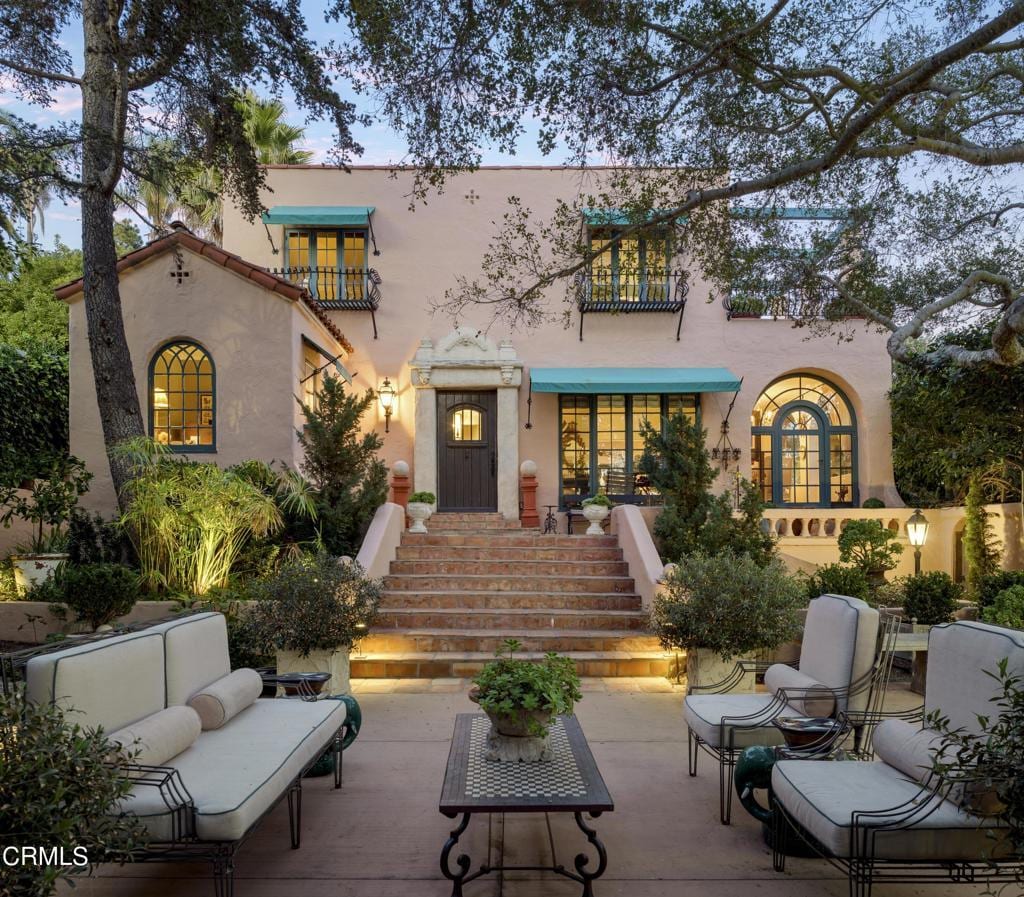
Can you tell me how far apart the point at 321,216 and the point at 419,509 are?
599 centimetres

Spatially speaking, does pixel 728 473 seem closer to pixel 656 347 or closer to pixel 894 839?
pixel 656 347

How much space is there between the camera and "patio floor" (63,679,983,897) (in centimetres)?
343

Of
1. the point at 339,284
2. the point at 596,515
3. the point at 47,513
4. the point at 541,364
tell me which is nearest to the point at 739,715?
the point at 596,515

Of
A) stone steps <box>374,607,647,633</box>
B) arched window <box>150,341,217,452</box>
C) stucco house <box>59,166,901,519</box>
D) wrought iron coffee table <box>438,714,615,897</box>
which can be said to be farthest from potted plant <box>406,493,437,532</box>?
wrought iron coffee table <box>438,714,615,897</box>

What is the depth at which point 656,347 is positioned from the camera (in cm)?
1393

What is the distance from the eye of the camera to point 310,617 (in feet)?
22.0

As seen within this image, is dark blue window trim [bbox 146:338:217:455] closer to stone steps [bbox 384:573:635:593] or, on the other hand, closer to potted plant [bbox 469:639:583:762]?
stone steps [bbox 384:573:635:593]

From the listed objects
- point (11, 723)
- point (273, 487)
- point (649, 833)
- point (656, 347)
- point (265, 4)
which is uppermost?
point (265, 4)

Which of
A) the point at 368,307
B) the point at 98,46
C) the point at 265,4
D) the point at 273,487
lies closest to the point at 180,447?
the point at 273,487

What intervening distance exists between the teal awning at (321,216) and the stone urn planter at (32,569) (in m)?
7.26

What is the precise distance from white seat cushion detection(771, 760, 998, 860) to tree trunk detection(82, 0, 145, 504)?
8.18 m

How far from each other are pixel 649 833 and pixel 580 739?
605 millimetres

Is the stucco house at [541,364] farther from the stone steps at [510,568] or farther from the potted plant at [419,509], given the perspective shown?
the stone steps at [510,568]
